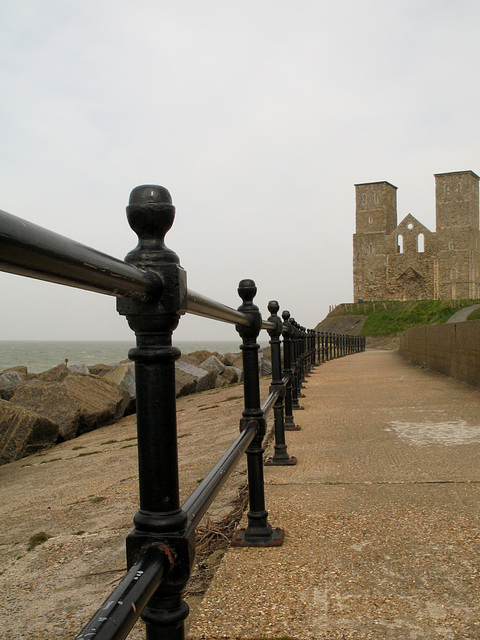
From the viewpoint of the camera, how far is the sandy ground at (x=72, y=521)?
88.2 inches

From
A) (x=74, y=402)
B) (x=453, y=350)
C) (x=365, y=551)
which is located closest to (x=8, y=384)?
(x=74, y=402)

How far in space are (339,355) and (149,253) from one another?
776 inches

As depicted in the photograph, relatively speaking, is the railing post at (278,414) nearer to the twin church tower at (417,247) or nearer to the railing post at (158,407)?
the railing post at (158,407)

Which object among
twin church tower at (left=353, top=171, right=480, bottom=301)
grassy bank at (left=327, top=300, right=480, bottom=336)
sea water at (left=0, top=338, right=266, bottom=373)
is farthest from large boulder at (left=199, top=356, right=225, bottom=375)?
twin church tower at (left=353, top=171, right=480, bottom=301)

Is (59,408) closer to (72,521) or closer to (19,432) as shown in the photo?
(19,432)

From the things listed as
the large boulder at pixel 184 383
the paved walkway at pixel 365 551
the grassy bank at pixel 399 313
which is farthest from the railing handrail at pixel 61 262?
the grassy bank at pixel 399 313

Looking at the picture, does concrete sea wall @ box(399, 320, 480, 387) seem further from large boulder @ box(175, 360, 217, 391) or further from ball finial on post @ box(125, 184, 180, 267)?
ball finial on post @ box(125, 184, 180, 267)

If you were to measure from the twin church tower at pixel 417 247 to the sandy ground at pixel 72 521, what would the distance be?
188 feet

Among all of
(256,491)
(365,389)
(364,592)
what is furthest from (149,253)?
(365,389)

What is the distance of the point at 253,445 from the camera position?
248 centimetres

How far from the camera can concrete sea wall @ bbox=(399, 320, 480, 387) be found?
23.7ft

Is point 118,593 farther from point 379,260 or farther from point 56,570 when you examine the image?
point 379,260

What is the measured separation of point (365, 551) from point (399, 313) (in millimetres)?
53835

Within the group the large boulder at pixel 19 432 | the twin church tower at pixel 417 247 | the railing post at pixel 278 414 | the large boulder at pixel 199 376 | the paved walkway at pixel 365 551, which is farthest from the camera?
the twin church tower at pixel 417 247
